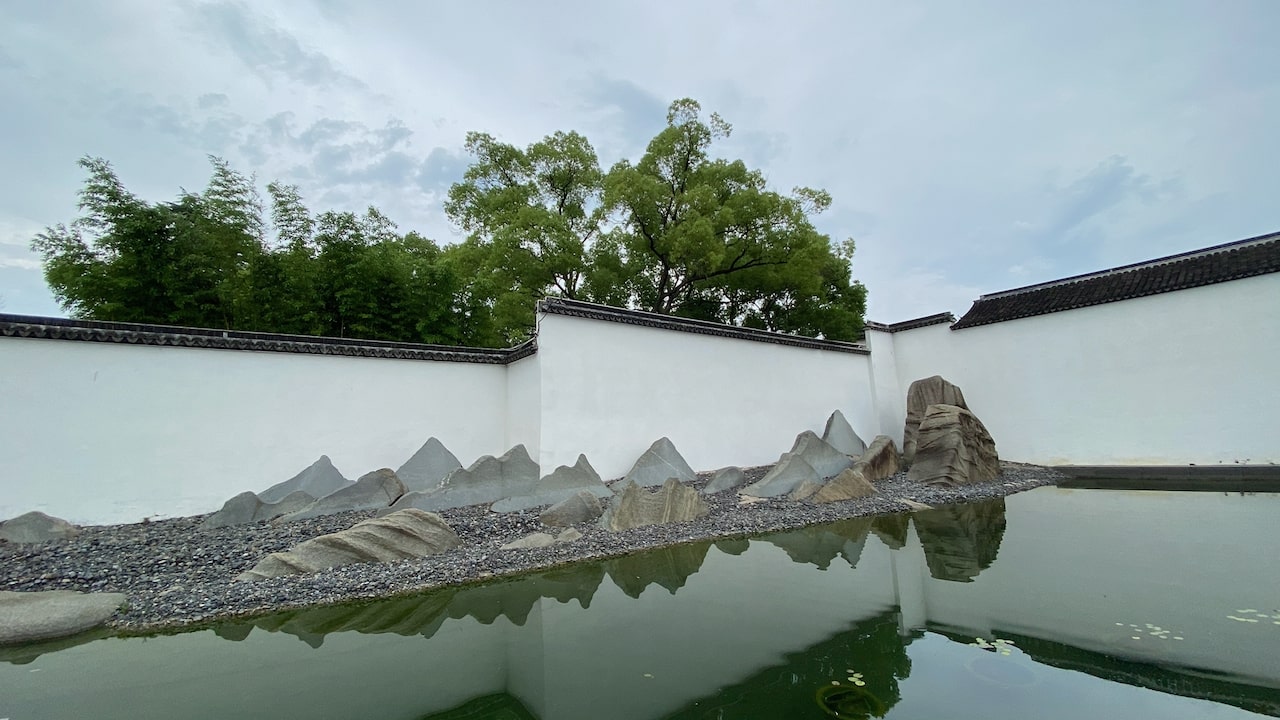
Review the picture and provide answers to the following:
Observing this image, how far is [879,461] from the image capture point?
698 cm

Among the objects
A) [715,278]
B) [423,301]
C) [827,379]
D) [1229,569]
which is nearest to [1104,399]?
[827,379]

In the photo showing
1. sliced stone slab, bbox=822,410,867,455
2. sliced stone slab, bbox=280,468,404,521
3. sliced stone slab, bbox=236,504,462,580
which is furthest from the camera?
sliced stone slab, bbox=822,410,867,455

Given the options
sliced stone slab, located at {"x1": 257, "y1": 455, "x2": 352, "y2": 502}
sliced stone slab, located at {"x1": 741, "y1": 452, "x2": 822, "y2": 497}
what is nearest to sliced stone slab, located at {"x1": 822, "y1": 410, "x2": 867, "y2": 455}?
sliced stone slab, located at {"x1": 741, "y1": 452, "x2": 822, "y2": 497}

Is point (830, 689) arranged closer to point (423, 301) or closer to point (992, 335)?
point (423, 301)

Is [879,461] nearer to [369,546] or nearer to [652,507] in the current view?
[652,507]

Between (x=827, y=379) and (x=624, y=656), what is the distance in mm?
7847

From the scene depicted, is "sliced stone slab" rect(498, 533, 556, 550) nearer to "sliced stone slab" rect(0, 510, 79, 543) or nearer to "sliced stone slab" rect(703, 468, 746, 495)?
"sliced stone slab" rect(703, 468, 746, 495)

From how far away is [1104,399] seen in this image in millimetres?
7590

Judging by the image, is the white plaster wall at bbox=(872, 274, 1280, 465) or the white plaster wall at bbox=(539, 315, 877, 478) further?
the white plaster wall at bbox=(872, 274, 1280, 465)

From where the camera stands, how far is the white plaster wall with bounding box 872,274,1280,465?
653 centimetres

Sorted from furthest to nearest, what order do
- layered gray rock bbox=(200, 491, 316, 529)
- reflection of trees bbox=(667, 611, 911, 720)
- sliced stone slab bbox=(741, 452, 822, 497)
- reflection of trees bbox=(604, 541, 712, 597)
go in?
sliced stone slab bbox=(741, 452, 822, 497)
layered gray rock bbox=(200, 491, 316, 529)
reflection of trees bbox=(604, 541, 712, 597)
reflection of trees bbox=(667, 611, 911, 720)

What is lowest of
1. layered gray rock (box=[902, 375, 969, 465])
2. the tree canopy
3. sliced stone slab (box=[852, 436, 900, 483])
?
sliced stone slab (box=[852, 436, 900, 483])

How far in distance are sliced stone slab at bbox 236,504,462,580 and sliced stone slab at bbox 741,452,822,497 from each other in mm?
3382

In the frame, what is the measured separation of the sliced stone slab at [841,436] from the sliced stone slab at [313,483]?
7053 mm
